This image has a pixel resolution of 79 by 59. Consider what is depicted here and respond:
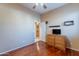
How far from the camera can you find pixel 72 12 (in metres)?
2.68

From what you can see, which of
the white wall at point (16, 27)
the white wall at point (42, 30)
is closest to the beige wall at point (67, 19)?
the white wall at point (42, 30)

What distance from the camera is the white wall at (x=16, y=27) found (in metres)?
2.53

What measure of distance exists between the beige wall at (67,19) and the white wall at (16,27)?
420 millimetres

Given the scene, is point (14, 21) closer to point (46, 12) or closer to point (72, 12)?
point (46, 12)

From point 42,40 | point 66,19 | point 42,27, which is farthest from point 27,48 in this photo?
point 66,19

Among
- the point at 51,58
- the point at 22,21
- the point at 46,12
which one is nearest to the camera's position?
the point at 51,58

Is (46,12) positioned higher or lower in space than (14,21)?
higher

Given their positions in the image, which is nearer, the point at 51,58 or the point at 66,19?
the point at 51,58

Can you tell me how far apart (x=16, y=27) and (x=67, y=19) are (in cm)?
165

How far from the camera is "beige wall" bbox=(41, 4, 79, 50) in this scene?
2602 mm

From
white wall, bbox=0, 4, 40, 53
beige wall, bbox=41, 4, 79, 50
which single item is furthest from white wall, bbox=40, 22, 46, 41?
white wall, bbox=0, 4, 40, 53

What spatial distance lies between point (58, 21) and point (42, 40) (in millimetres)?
814

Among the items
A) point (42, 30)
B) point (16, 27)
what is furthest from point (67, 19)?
point (16, 27)

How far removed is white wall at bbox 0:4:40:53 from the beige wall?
0.42 metres
